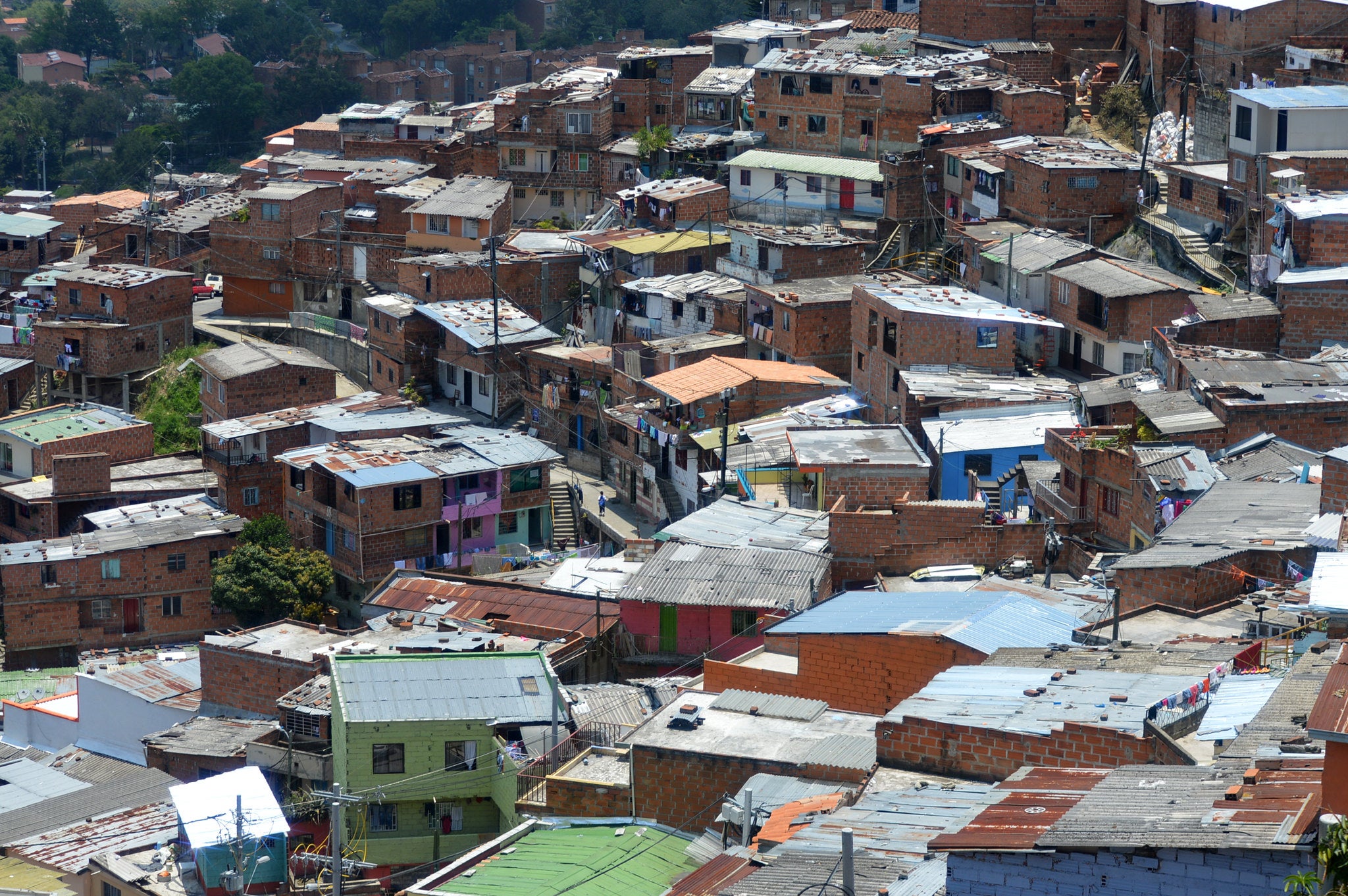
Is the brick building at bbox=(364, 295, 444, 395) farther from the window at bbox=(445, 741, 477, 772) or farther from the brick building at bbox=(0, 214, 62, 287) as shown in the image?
the window at bbox=(445, 741, 477, 772)

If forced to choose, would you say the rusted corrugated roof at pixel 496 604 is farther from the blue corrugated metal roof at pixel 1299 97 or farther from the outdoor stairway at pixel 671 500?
the blue corrugated metal roof at pixel 1299 97

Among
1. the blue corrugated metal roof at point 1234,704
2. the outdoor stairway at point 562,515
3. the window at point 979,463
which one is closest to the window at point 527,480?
the outdoor stairway at point 562,515

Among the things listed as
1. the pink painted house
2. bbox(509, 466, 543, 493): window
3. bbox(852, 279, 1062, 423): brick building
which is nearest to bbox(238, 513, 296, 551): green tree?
bbox(509, 466, 543, 493): window

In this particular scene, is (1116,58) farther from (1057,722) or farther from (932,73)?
(1057,722)

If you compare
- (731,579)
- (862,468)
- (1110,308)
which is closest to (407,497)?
(862,468)

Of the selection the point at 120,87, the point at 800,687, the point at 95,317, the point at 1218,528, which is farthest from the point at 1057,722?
the point at 120,87

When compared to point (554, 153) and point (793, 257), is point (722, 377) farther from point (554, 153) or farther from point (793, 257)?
point (554, 153)
